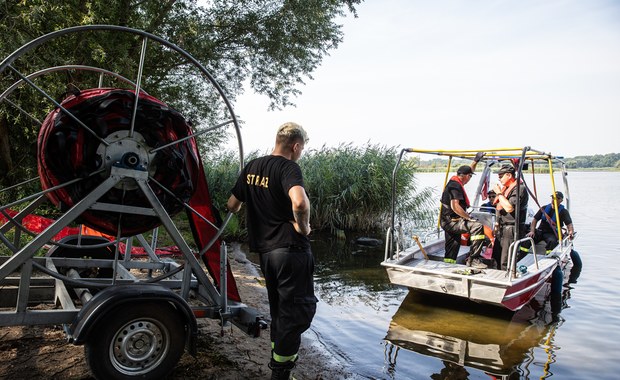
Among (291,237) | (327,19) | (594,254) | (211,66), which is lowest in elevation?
(594,254)

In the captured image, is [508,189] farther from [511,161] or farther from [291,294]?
[291,294]

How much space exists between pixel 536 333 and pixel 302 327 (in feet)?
16.5

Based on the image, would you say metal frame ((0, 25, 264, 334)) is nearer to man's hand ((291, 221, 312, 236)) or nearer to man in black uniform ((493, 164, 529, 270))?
man's hand ((291, 221, 312, 236))

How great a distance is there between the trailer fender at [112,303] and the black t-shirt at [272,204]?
0.76 meters

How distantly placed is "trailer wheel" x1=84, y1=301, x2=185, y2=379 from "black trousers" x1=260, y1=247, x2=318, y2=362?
799mm

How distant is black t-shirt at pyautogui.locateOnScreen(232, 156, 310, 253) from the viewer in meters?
3.59

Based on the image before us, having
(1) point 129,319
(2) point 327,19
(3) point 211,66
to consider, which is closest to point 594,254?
(2) point 327,19

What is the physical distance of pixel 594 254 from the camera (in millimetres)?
14531

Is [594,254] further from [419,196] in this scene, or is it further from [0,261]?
[0,261]

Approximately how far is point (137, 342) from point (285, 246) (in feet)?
4.41

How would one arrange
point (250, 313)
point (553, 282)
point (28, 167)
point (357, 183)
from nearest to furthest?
A: point (250, 313), point (553, 282), point (28, 167), point (357, 183)

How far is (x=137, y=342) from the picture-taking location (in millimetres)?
3461

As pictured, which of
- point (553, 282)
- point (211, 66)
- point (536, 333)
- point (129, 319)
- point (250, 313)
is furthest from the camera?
point (211, 66)

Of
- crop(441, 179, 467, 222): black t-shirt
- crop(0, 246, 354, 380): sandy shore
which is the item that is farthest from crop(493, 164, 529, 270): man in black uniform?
crop(0, 246, 354, 380): sandy shore
